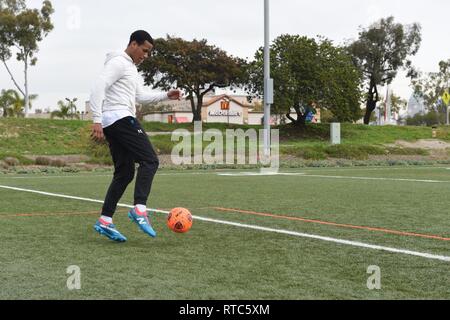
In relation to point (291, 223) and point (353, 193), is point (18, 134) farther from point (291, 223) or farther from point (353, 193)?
point (291, 223)

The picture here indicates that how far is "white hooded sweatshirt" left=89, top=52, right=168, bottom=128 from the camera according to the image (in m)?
6.61

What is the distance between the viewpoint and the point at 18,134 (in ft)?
120

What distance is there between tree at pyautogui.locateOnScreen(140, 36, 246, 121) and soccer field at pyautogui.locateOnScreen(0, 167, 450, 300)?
4781 cm

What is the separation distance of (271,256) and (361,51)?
61.6 metres

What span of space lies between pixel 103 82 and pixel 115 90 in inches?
6.7

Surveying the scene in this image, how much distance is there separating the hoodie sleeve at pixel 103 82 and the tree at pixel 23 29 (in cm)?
5264

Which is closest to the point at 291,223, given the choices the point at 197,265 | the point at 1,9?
the point at 197,265

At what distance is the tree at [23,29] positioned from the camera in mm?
58094

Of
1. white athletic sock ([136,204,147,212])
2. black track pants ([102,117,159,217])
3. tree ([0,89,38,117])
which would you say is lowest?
white athletic sock ([136,204,147,212])

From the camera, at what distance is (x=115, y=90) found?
6.76 meters

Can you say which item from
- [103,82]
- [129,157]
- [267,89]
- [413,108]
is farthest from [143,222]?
[413,108]

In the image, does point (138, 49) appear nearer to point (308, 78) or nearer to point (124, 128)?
point (124, 128)

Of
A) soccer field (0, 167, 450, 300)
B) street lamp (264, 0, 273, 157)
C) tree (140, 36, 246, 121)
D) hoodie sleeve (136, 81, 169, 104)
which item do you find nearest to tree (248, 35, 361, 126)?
tree (140, 36, 246, 121)

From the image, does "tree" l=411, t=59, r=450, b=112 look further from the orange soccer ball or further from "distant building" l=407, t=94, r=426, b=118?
the orange soccer ball
